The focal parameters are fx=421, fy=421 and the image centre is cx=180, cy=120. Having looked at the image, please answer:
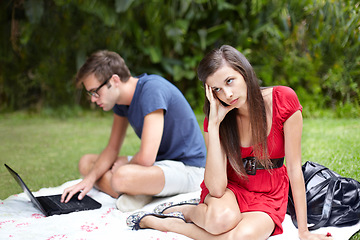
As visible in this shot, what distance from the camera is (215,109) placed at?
1.60 metres

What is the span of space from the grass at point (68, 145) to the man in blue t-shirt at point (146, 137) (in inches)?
20.6

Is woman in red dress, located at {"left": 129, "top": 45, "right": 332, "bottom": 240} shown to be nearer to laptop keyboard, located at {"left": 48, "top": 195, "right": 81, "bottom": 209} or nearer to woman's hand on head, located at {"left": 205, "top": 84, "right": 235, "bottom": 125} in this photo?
woman's hand on head, located at {"left": 205, "top": 84, "right": 235, "bottom": 125}

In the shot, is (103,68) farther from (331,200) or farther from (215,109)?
(331,200)

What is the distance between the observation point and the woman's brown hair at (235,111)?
5.05 ft

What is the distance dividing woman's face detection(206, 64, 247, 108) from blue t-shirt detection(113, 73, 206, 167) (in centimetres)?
63

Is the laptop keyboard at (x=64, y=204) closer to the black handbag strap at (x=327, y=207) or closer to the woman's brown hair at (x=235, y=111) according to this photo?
the woman's brown hair at (x=235, y=111)

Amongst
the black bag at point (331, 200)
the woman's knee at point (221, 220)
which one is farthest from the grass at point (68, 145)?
the woman's knee at point (221, 220)

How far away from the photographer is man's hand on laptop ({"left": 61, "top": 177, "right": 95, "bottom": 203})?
7.07 ft

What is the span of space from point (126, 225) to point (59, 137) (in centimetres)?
213

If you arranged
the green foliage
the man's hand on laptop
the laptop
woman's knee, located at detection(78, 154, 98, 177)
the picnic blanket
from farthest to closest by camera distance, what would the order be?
the green foliage, woman's knee, located at detection(78, 154, 98, 177), the man's hand on laptop, the laptop, the picnic blanket

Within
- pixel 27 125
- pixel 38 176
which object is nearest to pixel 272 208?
pixel 38 176

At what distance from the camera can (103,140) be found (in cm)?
391

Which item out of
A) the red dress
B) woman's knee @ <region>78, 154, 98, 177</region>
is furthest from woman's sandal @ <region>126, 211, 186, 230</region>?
woman's knee @ <region>78, 154, 98, 177</region>

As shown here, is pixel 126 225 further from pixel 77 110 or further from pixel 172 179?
pixel 77 110
